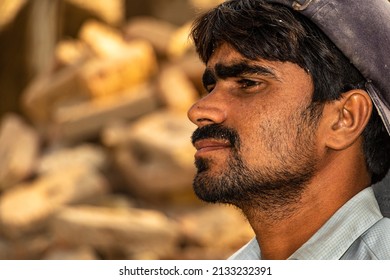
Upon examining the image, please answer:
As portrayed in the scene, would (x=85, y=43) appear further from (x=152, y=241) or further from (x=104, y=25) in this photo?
(x=152, y=241)

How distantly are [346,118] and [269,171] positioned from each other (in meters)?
0.11

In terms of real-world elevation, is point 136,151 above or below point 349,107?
above

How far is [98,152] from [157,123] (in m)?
0.42

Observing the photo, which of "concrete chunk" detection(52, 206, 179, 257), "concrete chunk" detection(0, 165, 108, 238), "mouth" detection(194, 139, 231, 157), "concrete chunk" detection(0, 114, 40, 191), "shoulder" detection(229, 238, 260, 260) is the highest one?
"concrete chunk" detection(0, 114, 40, 191)

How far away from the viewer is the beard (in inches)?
31.4

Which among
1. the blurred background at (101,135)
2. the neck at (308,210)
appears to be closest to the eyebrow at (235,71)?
the neck at (308,210)

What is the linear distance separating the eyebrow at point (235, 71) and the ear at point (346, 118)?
80 mm

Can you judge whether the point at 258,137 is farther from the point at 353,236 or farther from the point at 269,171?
the point at 353,236

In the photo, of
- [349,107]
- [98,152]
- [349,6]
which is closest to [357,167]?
[349,107]

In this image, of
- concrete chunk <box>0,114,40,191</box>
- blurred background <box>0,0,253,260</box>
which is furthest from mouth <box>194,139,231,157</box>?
concrete chunk <box>0,114,40,191</box>

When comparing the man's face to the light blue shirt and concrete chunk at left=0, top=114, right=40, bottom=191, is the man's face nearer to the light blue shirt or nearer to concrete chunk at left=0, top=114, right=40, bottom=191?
the light blue shirt

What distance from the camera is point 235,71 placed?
83 cm

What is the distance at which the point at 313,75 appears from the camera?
0.81 metres

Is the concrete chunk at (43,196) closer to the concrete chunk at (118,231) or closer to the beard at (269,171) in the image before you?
the concrete chunk at (118,231)
